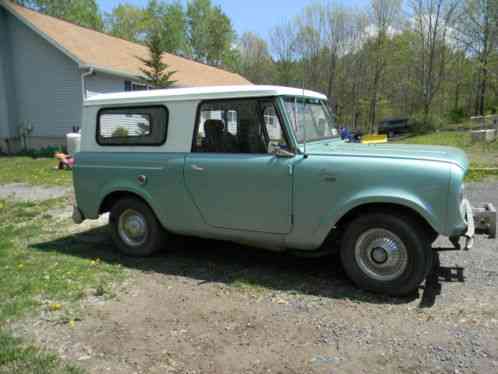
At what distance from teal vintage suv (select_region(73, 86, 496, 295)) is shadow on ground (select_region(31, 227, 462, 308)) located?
18 cm

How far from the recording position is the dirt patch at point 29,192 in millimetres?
9461

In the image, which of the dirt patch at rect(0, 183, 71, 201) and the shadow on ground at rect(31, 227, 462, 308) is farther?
the dirt patch at rect(0, 183, 71, 201)

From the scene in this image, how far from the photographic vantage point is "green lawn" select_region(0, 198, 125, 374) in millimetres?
3102

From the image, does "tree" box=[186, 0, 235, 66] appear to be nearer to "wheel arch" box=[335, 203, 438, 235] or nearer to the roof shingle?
the roof shingle

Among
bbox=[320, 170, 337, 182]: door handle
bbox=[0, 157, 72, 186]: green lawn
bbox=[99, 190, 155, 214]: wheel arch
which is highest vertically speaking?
bbox=[320, 170, 337, 182]: door handle

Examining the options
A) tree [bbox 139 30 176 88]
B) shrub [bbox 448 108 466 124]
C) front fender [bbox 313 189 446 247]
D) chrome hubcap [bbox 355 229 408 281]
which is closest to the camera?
front fender [bbox 313 189 446 247]

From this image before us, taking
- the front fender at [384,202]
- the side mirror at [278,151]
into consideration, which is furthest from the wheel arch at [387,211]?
the side mirror at [278,151]

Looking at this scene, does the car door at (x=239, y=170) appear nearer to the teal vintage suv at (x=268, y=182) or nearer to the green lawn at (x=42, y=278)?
the teal vintage suv at (x=268, y=182)

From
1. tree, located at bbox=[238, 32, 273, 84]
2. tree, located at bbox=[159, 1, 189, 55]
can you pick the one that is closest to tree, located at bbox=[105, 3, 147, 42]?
tree, located at bbox=[159, 1, 189, 55]

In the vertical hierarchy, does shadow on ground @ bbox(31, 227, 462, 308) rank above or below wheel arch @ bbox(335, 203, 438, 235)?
below

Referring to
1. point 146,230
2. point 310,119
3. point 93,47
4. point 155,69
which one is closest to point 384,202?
point 310,119

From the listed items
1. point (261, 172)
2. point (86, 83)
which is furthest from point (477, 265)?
point (86, 83)

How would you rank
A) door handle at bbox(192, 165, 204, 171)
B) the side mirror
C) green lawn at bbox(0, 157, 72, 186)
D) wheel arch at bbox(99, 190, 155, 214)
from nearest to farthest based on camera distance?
1. the side mirror
2. door handle at bbox(192, 165, 204, 171)
3. wheel arch at bbox(99, 190, 155, 214)
4. green lawn at bbox(0, 157, 72, 186)

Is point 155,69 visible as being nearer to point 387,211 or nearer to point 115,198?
point 115,198
